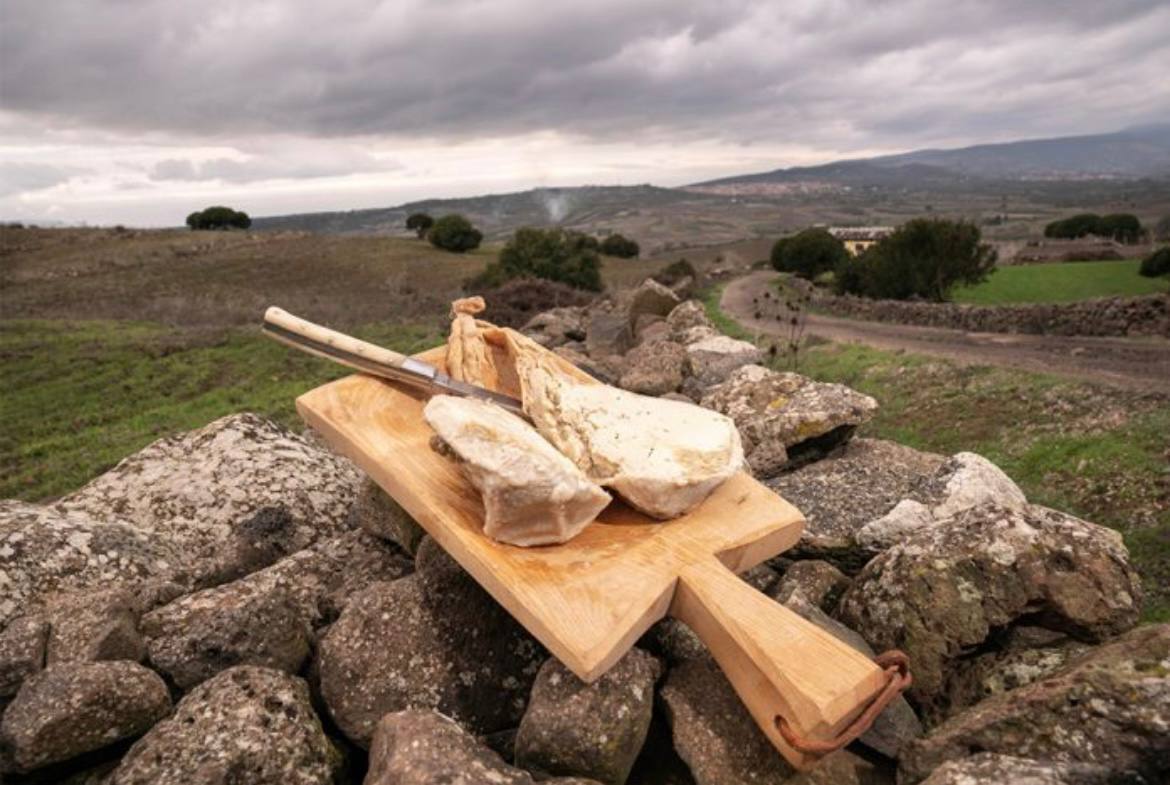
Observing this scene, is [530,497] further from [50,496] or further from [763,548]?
[50,496]

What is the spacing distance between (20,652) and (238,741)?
1205mm

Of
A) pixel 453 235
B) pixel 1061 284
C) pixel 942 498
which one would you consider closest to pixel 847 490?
pixel 942 498

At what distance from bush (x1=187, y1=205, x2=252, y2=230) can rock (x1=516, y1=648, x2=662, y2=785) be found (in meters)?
92.0

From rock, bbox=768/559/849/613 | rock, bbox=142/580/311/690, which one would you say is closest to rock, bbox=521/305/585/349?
rock, bbox=768/559/849/613

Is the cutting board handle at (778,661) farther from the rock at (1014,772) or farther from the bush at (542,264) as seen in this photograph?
the bush at (542,264)

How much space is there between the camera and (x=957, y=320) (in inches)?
928

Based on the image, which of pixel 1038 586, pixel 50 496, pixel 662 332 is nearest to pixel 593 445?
pixel 1038 586

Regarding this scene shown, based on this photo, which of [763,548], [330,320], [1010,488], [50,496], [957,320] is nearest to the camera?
[763,548]

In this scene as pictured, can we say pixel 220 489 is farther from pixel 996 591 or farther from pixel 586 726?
pixel 996 591

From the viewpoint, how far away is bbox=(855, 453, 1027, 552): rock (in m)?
3.35

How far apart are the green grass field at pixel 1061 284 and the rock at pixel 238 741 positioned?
38147mm

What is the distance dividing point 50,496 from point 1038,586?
1329 cm

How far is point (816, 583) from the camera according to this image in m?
3.20

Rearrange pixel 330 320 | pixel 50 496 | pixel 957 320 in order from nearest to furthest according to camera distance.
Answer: pixel 50 496 < pixel 957 320 < pixel 330 320
